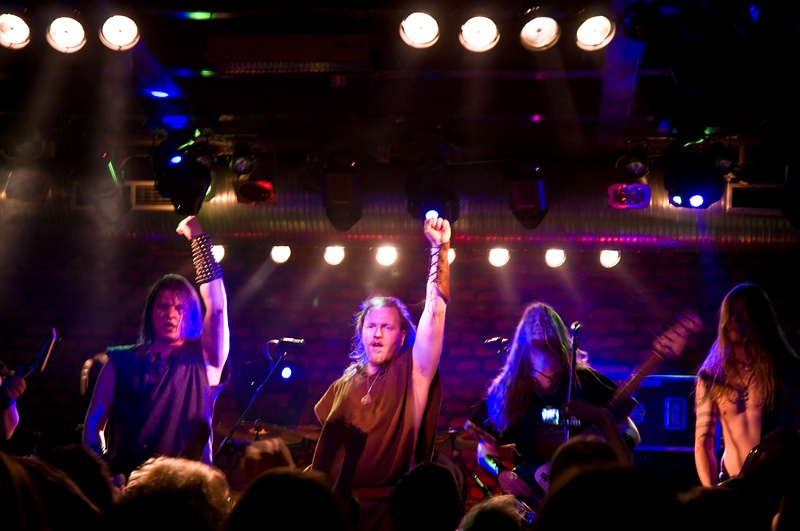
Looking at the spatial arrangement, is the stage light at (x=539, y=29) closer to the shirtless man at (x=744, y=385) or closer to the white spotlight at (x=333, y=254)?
the shirtless man at (x=744, y=385)

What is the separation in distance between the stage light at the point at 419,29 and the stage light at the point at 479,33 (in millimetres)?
151

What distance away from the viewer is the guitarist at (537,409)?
379 cm

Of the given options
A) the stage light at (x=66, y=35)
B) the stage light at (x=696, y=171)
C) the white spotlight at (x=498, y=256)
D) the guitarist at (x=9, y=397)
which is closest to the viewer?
the stage light at (x=66, y=35)

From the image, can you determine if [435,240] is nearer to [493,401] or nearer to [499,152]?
[493,401]

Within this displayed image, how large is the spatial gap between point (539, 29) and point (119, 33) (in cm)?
218

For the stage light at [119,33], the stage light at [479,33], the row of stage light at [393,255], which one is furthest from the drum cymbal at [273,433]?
the stage light at [479,33]

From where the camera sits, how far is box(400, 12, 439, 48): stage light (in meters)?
3.82

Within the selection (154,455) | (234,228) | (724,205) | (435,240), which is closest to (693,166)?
(724,205)

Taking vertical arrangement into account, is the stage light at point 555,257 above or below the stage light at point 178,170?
below

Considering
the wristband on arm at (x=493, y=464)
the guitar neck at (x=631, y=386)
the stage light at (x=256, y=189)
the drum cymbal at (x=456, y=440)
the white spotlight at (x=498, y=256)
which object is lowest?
the drum cymbal at (x=456, y=440)

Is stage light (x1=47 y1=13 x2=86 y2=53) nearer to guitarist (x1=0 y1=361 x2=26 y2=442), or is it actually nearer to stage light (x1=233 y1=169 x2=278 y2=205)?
stage light (x1=233 y1=169 x2=278 y2=205)

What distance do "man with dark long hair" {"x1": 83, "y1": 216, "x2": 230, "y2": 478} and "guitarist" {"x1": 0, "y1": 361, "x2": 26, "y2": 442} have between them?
511 mm

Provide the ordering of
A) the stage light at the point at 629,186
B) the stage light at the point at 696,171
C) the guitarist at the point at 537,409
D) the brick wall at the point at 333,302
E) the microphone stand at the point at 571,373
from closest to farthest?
the microphone stand at the point at 571,373 < the guitarist at the point at 537,409 < the stage light at the point at 696,171 < the stage light at the point at 629,186 < the brick wall at the point at 333,302

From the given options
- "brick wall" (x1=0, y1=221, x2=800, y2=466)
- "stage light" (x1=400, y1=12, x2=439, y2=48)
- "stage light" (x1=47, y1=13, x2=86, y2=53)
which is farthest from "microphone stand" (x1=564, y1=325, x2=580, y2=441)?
"brick wall" (x1=0, y1=221, x2=800, y2=466)
